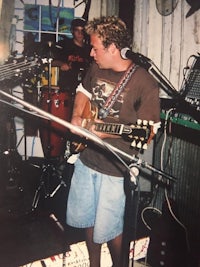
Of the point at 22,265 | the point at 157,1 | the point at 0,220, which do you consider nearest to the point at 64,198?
the point at 0,220

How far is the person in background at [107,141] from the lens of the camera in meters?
2.10

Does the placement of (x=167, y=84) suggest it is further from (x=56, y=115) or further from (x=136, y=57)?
(x=56, y=115)

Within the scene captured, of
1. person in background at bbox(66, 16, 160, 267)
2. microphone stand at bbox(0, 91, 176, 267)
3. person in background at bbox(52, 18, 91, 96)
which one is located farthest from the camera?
person in background at bbox(52, 18, 91, 96)

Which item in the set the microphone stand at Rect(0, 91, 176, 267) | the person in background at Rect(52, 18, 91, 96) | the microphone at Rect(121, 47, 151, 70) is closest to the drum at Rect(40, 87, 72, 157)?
the person in background at Rect(52, 18, 91, 96)

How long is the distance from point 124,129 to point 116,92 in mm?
396

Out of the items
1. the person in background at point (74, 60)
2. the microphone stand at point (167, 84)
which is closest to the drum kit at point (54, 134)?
the person in background at point (74, 60)

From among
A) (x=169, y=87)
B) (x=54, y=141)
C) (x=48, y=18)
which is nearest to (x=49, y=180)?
(x=54, y=141)

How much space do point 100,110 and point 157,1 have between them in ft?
6.74

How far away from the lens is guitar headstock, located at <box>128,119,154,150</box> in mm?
1670

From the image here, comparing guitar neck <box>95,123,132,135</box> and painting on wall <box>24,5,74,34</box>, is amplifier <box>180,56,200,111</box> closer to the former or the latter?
guitar neck <box>95,123,132,135</box>

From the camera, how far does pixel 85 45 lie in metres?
4.98

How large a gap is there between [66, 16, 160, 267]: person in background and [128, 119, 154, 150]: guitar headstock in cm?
28

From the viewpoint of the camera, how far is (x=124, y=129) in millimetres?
1851

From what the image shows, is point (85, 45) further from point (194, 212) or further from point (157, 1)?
point (194, 212)
